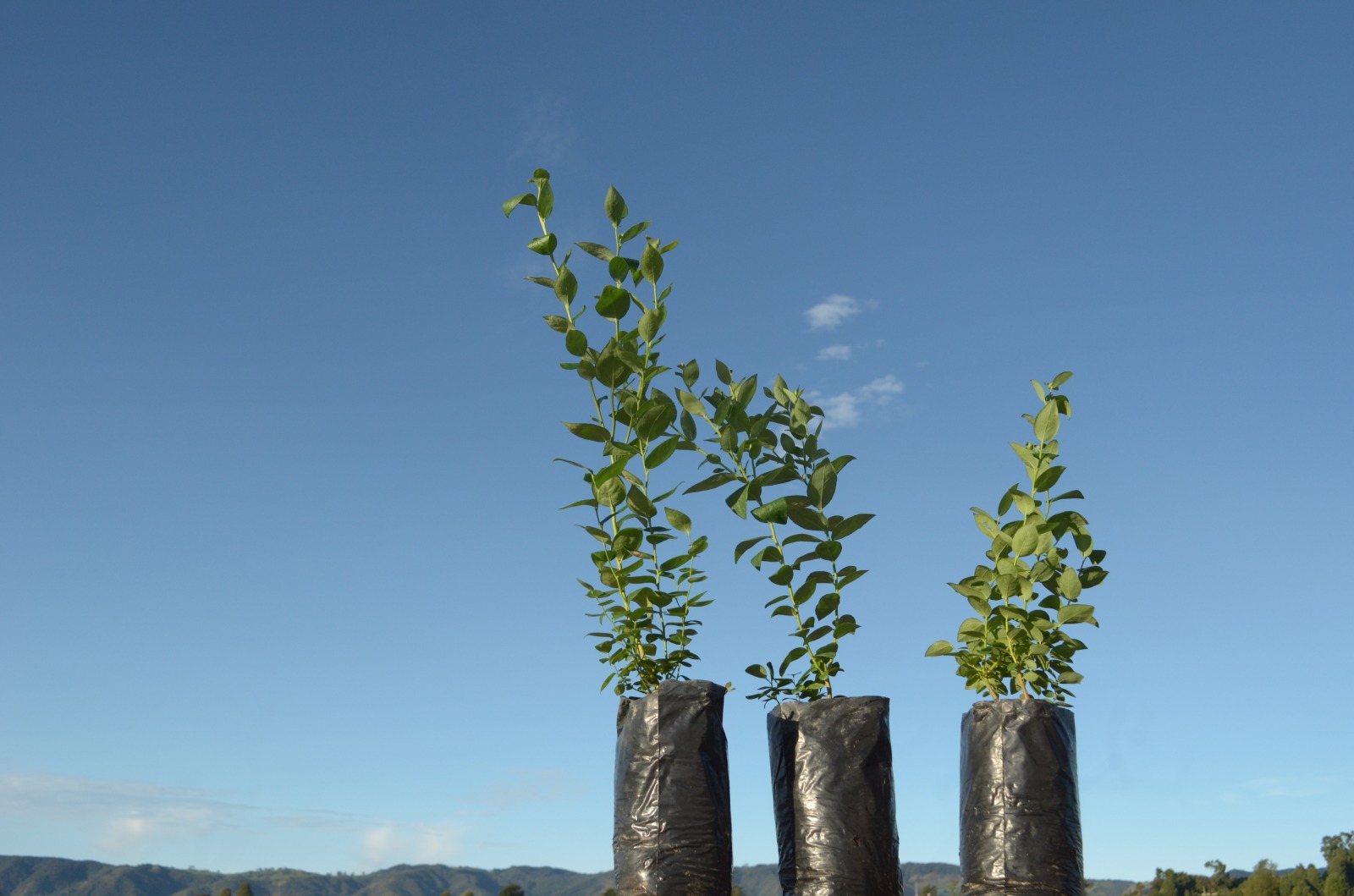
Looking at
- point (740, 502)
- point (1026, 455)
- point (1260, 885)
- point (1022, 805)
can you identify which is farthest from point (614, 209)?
point (1260, 885)

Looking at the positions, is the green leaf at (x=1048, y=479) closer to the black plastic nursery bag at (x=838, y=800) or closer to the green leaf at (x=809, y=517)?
the green leaf at (x=809, y=517)

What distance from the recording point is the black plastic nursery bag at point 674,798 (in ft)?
13.0

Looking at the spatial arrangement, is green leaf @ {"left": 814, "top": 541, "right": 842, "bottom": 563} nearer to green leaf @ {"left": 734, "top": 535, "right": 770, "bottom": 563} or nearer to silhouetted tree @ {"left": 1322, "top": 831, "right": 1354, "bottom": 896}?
green leaf @ {"left": 734, "top": 535, "right": 770, "bottom": 563}

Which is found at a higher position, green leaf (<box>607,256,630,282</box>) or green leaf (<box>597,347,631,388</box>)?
green leaf (<box>607,256,630,282</box>)

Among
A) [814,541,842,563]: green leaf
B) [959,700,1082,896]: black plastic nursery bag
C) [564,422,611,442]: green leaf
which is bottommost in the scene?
[959,700,1082,896]: black plastic nursery bag

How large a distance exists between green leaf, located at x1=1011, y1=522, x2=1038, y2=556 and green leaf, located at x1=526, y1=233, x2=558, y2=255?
2295 millimetres

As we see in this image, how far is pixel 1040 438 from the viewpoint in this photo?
4656mm

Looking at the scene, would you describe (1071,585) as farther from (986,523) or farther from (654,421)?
(654,421)

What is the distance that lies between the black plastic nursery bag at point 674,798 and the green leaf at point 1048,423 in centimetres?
186

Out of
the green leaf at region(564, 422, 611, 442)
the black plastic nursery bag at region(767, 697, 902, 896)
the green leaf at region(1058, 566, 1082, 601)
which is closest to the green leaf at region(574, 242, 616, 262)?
the green leaf at region(564, 422, 611, 442)

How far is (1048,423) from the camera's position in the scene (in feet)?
15.3

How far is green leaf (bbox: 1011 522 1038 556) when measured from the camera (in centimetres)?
442

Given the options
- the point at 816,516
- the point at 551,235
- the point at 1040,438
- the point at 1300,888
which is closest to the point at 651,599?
the point at 816,516

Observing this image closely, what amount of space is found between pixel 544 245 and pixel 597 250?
217mm
